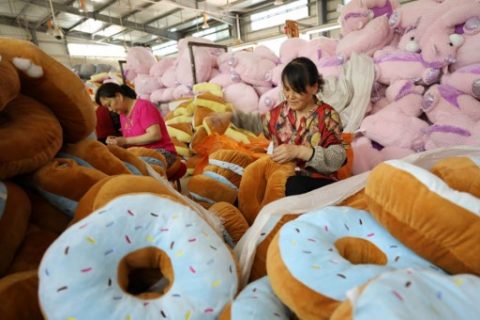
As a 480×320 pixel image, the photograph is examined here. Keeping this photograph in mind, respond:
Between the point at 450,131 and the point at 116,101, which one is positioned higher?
the point at 116,101

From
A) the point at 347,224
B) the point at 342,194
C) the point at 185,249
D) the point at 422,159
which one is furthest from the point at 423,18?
the point at 185,249

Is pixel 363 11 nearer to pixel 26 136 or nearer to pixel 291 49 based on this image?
pixel 291 49

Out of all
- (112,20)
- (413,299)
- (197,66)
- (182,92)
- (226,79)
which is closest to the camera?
(413,299)

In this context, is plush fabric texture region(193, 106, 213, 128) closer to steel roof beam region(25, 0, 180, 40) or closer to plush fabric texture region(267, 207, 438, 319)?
plush fabric texture region(267, 207, 438, 319)

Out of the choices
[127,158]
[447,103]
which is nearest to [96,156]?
[127,158]

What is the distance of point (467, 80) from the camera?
5.00 feet

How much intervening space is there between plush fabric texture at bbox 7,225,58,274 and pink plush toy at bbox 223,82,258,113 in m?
2.05

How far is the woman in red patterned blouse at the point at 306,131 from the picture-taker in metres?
1.02

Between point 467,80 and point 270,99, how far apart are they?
1.26 meters

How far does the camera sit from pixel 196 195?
55.6 inches

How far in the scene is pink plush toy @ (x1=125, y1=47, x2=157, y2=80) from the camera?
3.67 m

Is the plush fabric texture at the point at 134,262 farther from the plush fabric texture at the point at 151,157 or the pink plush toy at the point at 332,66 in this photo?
the pink plush toy at the point at 332,66

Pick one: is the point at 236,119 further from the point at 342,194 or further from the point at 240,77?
the point at 342,194

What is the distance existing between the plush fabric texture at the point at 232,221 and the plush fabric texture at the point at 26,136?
515 mm
